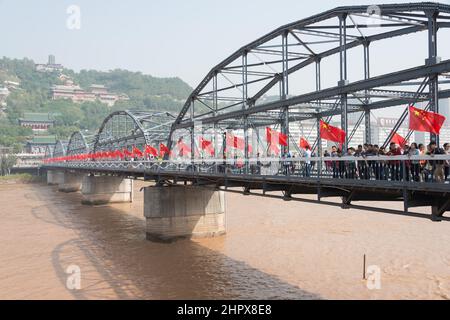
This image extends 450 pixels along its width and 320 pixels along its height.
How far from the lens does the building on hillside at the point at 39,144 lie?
180 metres

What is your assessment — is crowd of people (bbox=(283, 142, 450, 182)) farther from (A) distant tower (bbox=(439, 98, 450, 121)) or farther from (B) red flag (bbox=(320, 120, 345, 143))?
(A) distant tower (bbox=(439, 98, 450, 121))

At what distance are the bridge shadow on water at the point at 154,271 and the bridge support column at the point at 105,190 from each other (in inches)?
926

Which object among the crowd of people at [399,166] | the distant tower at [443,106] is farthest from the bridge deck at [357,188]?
the distant tower at [443,106]

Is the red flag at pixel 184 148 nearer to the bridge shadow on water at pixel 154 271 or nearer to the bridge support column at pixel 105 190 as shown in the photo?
the bridge shadow on water at pixel 154 271

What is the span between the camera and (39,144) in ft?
595

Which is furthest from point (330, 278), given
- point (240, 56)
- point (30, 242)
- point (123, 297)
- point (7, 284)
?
point (30, 242)

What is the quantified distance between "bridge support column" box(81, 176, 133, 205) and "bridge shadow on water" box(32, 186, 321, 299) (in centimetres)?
2353

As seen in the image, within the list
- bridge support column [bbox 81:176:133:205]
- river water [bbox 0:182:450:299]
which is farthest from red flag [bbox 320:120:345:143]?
bridge support column [bbox 81:176:133:205]

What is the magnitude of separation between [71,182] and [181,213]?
69504 mm

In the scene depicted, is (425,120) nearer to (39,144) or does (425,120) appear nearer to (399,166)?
(399,166)

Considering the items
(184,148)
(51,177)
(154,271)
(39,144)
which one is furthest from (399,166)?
(39,144)

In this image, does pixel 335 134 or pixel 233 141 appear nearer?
pixel 335 134

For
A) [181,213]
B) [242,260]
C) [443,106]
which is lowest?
[242,260]

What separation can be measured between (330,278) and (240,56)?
19355 mm
